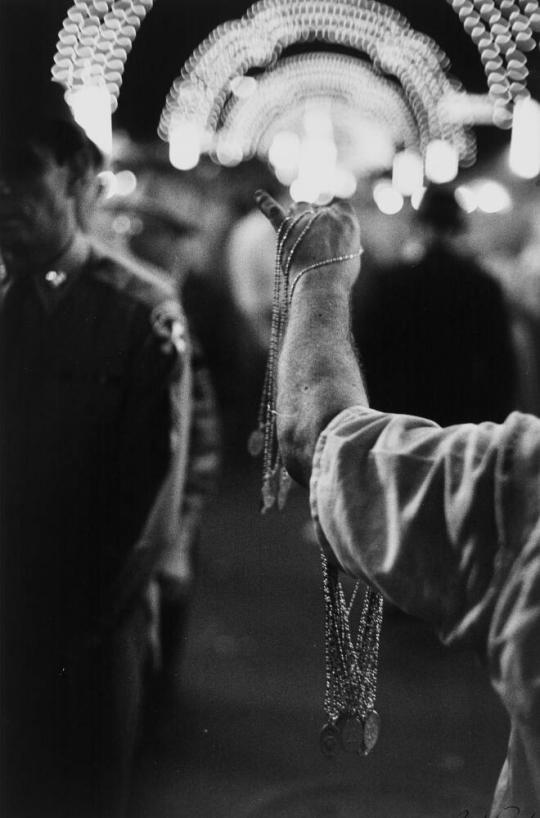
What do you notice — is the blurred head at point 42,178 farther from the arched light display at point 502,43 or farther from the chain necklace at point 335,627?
the arched light display at point 502,43

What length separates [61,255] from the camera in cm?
190

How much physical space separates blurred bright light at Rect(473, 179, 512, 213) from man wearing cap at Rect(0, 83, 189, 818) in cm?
69

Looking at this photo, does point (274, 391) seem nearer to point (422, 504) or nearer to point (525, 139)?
point (422, 504)

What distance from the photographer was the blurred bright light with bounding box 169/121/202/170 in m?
1.87

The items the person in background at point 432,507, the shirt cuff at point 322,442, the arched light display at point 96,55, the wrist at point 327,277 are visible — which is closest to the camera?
the person in background at point 432,507

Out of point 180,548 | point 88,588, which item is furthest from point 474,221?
point 88,588

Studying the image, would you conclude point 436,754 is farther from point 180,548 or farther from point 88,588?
point 88,588

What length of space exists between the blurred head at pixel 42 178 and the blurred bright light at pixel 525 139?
88 cm

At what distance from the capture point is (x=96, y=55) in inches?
74.3

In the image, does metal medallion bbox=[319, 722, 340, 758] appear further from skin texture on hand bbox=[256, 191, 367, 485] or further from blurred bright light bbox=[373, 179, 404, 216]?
blurred bright light bbox=[373, 179, 404, 216]

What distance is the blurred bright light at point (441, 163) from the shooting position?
1.87 m

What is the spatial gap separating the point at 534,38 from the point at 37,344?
4.01 feet

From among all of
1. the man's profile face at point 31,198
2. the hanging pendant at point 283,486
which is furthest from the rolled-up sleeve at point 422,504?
the man's profile face at point 31,198
